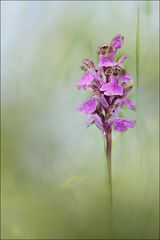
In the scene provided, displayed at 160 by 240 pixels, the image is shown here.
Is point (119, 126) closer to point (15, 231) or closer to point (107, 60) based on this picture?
point (107, 60)

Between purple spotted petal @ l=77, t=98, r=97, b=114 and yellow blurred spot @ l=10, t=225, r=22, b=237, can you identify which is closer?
purple spotted petal @ l=77, t=98, r=97, b=114

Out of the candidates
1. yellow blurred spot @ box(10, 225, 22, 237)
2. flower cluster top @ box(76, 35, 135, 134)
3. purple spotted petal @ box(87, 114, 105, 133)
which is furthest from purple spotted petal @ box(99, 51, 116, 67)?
yellow blurred spot @ box(10, 225, 22, 237)

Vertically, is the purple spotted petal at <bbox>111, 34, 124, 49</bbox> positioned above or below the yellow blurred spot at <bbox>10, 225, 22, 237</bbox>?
above

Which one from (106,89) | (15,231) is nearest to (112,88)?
(106,89)

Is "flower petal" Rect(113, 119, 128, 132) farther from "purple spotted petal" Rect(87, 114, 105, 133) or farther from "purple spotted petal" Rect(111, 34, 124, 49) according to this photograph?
"purple spotted petal" Rect(111, 34, 124, 49)

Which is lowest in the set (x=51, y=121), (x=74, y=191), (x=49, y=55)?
(x=74, y=191)

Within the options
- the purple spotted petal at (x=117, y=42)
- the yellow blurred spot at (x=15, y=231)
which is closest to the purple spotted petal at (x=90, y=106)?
the purple spotted petal at (x=117, y=42)

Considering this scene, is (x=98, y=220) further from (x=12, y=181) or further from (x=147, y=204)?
(x=12, y=181)

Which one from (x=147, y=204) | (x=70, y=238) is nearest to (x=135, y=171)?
(x=147, y=204)
